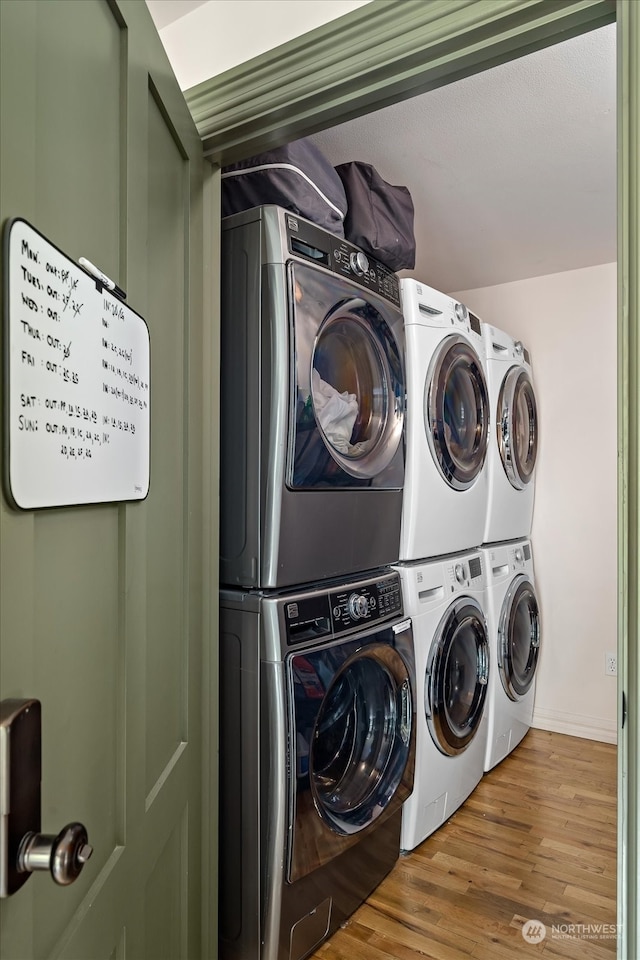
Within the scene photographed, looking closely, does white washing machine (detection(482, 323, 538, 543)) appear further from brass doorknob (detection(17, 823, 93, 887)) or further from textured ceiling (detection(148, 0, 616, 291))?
brass doorknob (detection(17, 823, 93, 887))

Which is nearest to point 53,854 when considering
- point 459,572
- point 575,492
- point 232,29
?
point 232,29

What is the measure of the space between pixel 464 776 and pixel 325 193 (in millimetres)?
2164

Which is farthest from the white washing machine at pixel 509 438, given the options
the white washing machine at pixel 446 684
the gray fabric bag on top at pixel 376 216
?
the gray fabric bag on top at pixel 376 216

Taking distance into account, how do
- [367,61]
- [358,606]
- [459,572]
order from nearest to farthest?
[367,61] → [358,606] → [459,572]

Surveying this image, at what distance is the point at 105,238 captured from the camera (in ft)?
2.59

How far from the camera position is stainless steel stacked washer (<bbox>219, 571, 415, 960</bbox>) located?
1.47 meters

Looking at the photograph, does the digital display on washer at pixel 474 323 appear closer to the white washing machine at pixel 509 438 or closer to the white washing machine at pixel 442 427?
the white washing machine at pixel 442 427

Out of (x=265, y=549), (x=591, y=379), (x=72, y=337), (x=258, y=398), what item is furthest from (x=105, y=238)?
(x=591, y=379)

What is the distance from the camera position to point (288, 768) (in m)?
1.47

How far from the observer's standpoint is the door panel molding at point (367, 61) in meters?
0.95

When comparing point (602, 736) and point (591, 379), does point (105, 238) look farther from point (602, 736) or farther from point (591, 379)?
point (602, 736)

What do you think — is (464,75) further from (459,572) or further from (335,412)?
(459,572)

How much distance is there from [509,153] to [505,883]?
242 cm

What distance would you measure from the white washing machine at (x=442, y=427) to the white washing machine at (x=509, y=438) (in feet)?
0.40
